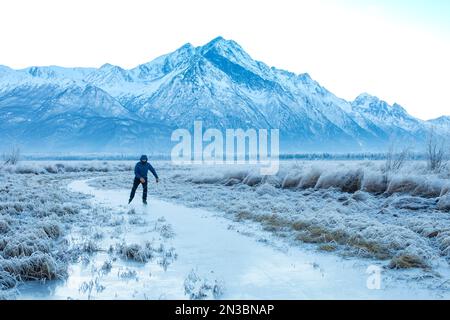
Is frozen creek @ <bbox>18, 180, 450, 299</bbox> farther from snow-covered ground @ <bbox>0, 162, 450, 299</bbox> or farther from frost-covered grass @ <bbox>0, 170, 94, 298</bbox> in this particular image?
frost-covered grass @ <bbox>0, 170, 94, 298</bbox>

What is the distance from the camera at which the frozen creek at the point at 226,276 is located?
5969mm

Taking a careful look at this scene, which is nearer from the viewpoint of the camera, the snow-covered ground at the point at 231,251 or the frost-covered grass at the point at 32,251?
the snow-covered ground at the point at 231,251

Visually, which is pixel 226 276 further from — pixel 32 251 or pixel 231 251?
pixel 32 251

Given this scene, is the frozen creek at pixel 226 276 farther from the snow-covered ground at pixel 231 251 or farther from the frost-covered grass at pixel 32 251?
the frost-covered grass at pixel 32 251

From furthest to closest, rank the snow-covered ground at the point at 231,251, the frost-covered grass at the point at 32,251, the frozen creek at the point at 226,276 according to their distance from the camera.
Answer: the frost-covered grass at the point at 32,251
the snow-covered ground at the point at 231,251
the frozen creek at the point at 226,276

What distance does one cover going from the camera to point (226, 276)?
22.6 ft

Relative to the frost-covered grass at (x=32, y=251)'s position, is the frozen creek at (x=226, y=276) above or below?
below

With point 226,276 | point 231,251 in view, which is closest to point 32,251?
point 226,276

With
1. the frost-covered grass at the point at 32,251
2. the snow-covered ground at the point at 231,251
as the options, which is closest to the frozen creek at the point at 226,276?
the snow-covered ground at the point at 231,251

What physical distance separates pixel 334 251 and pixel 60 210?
911 centimetres

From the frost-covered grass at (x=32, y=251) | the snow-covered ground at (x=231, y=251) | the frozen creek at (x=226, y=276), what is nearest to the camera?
the frozen creek at (x=226, y=276)

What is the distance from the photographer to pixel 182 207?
1738 centimetres

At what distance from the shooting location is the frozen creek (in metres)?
5.97
